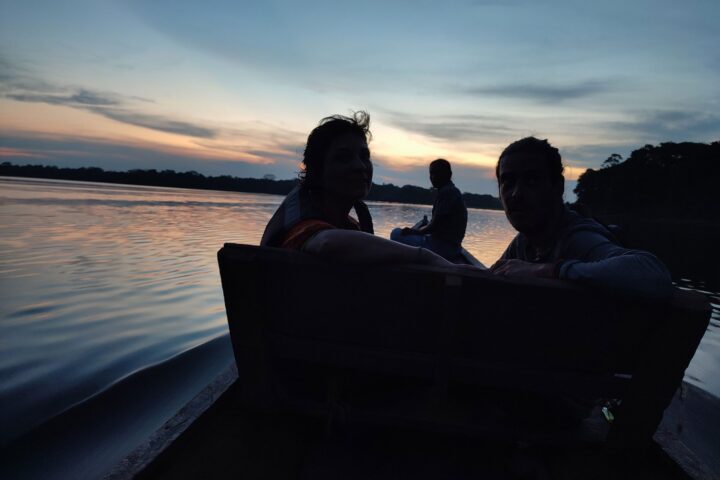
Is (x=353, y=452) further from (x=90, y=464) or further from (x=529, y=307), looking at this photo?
(x=90, y=464)

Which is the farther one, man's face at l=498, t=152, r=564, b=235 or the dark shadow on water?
the dark shadow on water

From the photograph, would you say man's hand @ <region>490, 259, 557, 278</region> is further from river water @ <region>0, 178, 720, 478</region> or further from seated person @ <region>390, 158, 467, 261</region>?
seated person @ <region>390, 158, 467, 261</region>

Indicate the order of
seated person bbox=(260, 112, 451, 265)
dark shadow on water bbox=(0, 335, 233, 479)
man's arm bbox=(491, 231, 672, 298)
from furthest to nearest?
1. dark shadow on water bbox=(0, 335, 233, 479)
2. seated person bbox=(260, 112, 451, 265)
3. man's arm bbox=(491, 231, 672, 298)

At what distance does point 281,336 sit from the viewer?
2.03 meters

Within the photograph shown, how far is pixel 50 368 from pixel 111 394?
1.21m

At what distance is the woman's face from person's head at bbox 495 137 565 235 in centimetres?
101

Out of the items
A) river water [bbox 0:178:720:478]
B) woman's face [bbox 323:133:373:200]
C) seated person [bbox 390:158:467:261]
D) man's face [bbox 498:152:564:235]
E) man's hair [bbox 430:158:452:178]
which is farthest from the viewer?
seated person [bbox 390:158:467:261]

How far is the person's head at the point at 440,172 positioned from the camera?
26.2 feet

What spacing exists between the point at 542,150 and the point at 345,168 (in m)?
1.34

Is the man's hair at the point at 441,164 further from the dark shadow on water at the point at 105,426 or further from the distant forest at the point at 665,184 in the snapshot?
the distant forest at the point at 665,184

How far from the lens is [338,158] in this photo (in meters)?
2.75

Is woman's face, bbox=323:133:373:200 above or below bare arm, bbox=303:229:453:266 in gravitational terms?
above

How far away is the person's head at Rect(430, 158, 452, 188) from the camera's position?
799 cm

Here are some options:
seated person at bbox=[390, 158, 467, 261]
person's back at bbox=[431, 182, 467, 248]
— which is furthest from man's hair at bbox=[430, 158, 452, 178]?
person's back at bbox=[431, 182, 467, 248]
